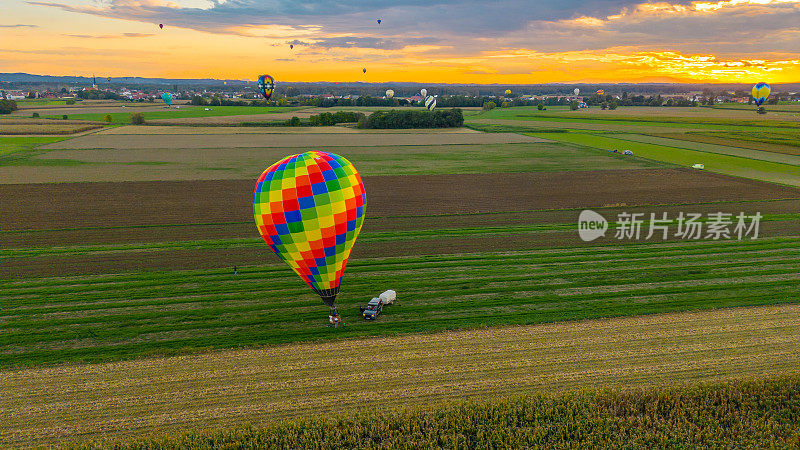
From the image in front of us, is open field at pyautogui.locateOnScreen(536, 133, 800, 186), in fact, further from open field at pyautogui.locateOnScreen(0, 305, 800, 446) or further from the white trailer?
the white trailer

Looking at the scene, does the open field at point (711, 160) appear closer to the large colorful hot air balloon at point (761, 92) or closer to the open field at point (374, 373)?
the open field at point (374, 373)

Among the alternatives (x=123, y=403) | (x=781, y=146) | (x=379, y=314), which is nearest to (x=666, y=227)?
(x=379, y=314)

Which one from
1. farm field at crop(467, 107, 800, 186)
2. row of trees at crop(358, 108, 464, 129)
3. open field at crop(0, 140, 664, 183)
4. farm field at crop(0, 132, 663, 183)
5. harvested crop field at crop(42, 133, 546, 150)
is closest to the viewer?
open field at crop(0, 140, 664, 183)

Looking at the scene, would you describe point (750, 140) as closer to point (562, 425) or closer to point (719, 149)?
point (719, 149)

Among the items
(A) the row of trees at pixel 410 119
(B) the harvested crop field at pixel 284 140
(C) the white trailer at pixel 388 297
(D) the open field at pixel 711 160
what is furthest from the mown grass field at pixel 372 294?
(A) the row of trees at pixel 410 119

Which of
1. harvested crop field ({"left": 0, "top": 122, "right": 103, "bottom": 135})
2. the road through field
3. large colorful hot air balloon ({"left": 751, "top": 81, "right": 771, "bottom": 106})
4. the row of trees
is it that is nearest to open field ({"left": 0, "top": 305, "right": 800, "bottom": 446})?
the road through field

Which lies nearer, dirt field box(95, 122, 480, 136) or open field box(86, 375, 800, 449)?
open field box(86, 375, 800, 449)

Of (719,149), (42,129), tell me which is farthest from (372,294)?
(42,129)

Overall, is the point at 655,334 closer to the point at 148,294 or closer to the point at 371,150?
the point at 148,294
